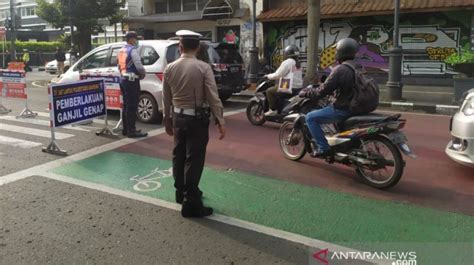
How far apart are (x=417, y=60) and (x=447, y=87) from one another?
152 centimetres

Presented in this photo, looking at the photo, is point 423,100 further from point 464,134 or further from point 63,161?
point 63,161

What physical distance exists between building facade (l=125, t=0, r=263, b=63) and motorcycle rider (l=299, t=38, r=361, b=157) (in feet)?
48.4

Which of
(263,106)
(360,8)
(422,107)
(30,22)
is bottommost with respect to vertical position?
(422,107)

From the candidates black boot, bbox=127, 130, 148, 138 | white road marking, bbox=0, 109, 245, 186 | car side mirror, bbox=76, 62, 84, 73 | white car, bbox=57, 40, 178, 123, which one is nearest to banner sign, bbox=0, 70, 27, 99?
car side mirror, bbox=76, 62, 84, 73

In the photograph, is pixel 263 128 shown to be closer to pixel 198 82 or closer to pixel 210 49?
pixel 210 49

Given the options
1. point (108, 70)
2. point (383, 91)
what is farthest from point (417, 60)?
point (108, 70)

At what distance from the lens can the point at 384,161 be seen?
5.57m

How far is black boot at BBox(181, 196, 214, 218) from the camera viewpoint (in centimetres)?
475

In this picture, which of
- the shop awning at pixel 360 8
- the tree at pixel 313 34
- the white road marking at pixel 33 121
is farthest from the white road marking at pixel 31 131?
the shop awning at pixel 360 8

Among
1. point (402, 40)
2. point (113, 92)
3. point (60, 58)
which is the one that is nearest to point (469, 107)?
point (113, 92)

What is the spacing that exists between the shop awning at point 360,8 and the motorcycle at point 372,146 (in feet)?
37.0

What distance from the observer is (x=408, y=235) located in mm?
4277

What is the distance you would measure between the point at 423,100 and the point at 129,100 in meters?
8.28

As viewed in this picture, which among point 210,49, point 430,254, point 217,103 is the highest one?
point 210,49
